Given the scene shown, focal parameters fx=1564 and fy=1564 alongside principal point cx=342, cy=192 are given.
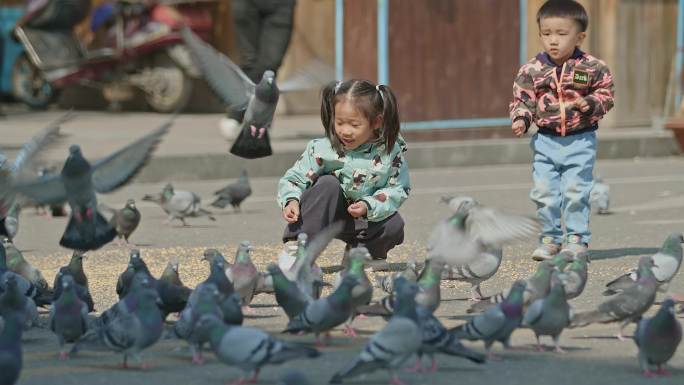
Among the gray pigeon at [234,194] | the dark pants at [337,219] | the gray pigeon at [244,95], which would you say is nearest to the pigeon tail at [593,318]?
the dark pants at [337,219]

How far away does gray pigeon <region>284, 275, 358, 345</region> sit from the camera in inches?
229

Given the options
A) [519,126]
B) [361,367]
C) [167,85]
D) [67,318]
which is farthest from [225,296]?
[167,85]

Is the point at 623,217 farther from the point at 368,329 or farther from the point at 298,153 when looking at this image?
the point at 368,329

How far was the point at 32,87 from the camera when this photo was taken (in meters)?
19.9

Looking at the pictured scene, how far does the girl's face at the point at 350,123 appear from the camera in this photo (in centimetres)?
771

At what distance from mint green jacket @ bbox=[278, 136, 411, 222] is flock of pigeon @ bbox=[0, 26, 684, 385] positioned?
0.89ft

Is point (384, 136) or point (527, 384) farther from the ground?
point (384, 136)

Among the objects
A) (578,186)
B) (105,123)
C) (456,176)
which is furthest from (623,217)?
(105,123)

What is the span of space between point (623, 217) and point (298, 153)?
3.95m

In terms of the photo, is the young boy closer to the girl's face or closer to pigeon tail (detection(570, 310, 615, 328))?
the girl's face

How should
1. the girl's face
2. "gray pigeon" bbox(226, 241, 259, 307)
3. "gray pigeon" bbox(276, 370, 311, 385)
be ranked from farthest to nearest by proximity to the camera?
the girl's face
"gray pigeon" bbox(226, 241, 259, 307)
"gray pigeon" bbox(276, 370, 311, 385)

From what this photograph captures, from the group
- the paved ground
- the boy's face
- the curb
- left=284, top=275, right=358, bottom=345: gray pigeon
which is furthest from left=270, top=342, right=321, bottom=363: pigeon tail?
the curb

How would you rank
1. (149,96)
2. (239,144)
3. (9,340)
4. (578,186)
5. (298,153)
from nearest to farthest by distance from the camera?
(9,340) → (578,186) → (239,144) → (298,153) → (149,96)

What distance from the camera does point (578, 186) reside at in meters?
8.63
